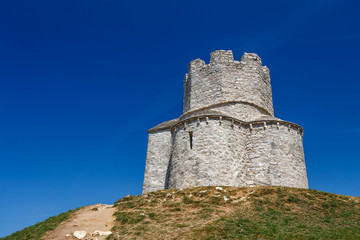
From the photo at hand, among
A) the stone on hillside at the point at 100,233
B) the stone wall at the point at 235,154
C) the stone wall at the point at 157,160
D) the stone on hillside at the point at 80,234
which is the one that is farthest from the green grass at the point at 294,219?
the stone wall at the point at 157,160

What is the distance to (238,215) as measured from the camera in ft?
46.2

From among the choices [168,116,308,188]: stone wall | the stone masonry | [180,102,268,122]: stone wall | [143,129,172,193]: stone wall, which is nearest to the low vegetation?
[168,116,308,188]: stone wall

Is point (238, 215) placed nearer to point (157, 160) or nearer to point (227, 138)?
point (227, 138)

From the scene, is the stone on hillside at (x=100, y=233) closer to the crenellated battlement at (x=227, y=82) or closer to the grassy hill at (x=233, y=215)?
the grassy hill at (x=233, y=215)

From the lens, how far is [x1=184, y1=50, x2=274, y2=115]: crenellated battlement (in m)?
26.3

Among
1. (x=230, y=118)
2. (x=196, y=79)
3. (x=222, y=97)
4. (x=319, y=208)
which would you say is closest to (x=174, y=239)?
(x=319, y=208)

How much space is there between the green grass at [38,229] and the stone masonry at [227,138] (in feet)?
28.1

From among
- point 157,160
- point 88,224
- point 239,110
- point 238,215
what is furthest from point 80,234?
point 239,110

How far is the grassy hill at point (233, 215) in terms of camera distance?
12086 millimetres

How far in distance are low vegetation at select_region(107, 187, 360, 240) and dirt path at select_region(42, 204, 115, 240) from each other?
1.93ft

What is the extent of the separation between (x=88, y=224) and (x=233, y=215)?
24.0 feet

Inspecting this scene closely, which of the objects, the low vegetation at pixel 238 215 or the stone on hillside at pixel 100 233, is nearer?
the low vegetation at pixel 238 215

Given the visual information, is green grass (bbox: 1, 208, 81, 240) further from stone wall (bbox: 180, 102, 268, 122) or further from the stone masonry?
stone wall (bbox: 180, 102, 268, 122)

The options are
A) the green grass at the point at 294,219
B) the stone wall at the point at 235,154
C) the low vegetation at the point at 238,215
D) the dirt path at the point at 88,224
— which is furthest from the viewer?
the stone wall at the point at 235,154
